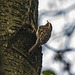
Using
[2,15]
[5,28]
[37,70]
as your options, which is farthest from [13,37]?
[37,70]

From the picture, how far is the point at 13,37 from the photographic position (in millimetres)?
2232

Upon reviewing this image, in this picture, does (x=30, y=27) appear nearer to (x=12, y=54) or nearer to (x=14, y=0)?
(x=14, y=0)

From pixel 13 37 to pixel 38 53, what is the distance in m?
0.56

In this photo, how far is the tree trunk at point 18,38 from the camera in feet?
6.63

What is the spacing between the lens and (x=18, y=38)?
2.29 m

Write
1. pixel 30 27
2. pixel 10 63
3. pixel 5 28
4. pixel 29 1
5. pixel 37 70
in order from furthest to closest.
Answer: pixel 29 1 < pixel 30 27 < pixel 37 70 < pixel 5 28 < pixel 10 63

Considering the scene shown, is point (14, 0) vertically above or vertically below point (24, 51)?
above

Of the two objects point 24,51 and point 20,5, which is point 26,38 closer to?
point 24,51

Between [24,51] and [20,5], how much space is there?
0.72 m

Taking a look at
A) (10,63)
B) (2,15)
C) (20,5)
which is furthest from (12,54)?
(20,5)

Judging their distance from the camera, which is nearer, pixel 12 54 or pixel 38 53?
pixel 12 54

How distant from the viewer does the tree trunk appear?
6.63 ft

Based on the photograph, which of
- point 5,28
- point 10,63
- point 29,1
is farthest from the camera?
point 29,1

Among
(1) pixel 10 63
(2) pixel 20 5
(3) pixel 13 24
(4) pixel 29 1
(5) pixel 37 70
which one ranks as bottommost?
(1) pixel 10 63
